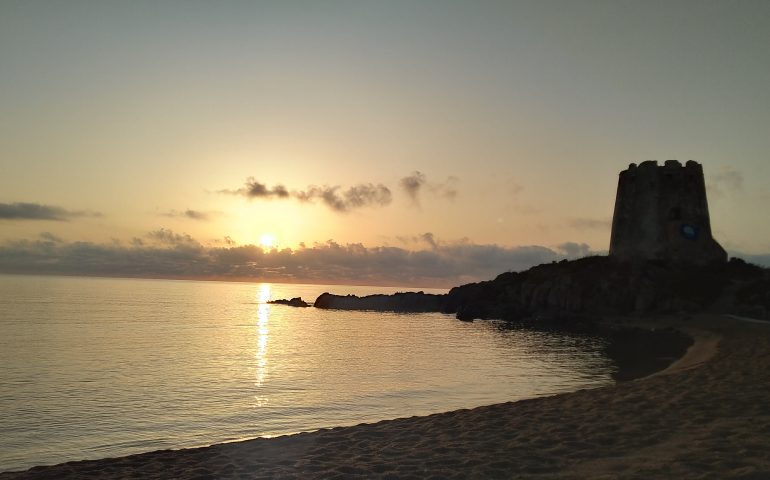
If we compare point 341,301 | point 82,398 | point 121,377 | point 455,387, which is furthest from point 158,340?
point 341,301

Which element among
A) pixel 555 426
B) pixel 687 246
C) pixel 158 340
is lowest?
pixel 158 340

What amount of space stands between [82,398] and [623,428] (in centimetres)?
2233

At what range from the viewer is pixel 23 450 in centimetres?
1574

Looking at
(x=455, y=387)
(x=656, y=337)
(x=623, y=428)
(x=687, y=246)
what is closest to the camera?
(x=623, y=428)

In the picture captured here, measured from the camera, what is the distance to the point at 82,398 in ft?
78.1

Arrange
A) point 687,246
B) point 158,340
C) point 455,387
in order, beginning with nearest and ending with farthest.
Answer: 1. point 455,387
2. point 158,340
3. point 687,246

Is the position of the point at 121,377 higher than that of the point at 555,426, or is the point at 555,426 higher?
the point at 555,426

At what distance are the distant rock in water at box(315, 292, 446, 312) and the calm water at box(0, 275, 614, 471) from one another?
55.4 m

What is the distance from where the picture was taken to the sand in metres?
8.98

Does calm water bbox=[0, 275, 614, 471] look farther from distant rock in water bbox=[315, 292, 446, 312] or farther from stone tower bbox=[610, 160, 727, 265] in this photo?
distant rock in water bbox=[315, 292, 446, 312]

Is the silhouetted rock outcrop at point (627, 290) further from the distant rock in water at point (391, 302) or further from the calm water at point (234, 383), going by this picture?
the distant rock in water at point (391, 302)

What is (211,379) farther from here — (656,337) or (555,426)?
(656,337)

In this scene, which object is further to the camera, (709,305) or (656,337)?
(709,305)

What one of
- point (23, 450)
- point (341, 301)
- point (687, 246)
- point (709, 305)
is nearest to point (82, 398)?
point (23, 450)
